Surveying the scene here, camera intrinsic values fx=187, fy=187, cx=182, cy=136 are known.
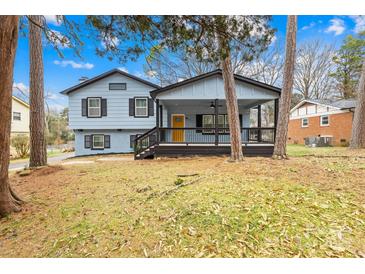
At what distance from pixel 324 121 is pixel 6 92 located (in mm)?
20874

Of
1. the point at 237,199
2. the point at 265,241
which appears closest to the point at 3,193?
the point at 237,199

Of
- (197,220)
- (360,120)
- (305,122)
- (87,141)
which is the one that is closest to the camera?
(197,220)

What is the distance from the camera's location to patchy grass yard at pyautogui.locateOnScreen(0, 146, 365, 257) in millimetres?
2008

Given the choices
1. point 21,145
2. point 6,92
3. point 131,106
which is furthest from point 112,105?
point 6,92

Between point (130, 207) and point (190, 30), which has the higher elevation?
point (190, 30)

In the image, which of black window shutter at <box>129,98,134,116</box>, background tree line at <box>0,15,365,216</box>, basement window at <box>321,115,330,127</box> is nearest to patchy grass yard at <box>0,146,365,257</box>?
background tree line at <box>0,15,365,216</box>

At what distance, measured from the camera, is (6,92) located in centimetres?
289

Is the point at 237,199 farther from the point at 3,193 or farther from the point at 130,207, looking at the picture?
the point at 3,193

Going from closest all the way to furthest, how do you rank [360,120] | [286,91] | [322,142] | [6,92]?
[6,92]
[286,91]
[360,120]
[322,142]

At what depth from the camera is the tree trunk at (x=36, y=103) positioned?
6.00 m

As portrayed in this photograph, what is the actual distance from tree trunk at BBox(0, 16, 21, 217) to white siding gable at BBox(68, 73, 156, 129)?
30.1 feet

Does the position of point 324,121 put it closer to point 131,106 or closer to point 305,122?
point 305,122

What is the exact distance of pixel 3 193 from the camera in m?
3.06
